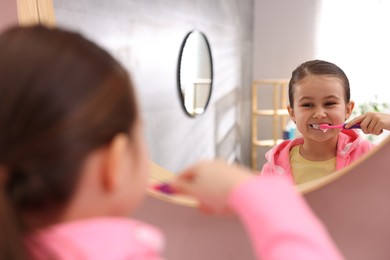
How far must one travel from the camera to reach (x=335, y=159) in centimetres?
72

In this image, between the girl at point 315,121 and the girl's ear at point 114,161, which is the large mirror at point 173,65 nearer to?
the girl at point 315,121

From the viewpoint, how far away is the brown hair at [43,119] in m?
0.23

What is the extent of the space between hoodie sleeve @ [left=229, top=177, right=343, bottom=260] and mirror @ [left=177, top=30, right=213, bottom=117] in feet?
1.95

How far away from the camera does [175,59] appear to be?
0.88 metres

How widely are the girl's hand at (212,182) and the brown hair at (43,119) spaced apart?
98 millimetres

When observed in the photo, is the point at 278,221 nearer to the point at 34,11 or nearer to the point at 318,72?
the point at 34,11

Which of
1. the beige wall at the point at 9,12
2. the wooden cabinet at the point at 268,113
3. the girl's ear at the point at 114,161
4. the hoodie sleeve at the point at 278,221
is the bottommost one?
the wooden cabinet at the point at 268,113

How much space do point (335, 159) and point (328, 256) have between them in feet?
1.52

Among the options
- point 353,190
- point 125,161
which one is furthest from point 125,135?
point 353,190

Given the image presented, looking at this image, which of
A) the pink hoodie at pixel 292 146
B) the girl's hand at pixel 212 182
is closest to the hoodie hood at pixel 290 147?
the pink hoodie at pixel 292 146

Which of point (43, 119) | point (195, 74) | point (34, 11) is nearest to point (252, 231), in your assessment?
point (43, 119)

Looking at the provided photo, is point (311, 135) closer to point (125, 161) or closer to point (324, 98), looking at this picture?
point (324, 98)

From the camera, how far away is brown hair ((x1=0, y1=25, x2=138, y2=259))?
0.76 ft

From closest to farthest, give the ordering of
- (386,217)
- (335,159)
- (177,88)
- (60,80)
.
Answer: (60,80) < (386,217) < (335,159) < (177,88)
